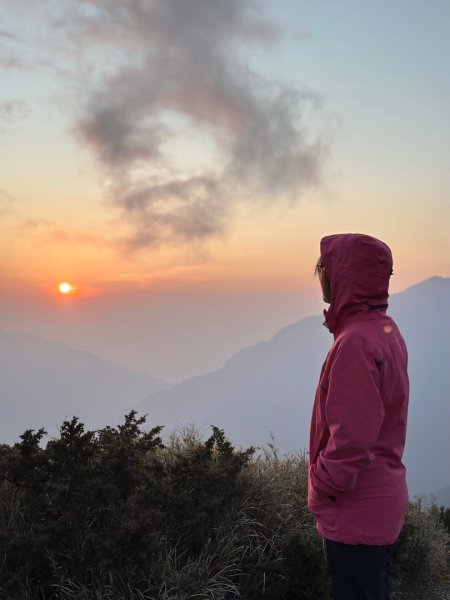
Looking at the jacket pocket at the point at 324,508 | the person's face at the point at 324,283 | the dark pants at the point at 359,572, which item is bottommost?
the dark pants at the point at 359,572

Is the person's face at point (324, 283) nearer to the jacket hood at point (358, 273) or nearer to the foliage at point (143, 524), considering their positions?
the jacket hood at point (358, 273)

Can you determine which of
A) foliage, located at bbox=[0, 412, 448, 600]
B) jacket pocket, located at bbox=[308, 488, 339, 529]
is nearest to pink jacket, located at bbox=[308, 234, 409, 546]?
jacket pocket, located at bbox=[308, 488, 339, 529]

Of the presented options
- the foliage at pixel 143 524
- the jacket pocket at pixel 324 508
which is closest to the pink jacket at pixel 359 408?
the jacket pocket at pixel 324 508

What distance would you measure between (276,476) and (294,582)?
1.20 metres

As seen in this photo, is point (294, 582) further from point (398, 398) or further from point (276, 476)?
point (398, 398)

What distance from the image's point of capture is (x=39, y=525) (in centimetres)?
367

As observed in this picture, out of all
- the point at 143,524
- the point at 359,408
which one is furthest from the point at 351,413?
the point at 143,524

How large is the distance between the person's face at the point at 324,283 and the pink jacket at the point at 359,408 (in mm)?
35

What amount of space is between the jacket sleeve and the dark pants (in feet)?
0.94

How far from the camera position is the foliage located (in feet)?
11.8

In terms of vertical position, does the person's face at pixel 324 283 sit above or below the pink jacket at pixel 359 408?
above

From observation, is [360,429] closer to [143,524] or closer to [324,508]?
[324,508]

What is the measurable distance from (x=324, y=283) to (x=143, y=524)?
2.10 m

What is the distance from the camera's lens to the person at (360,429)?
2244mm
